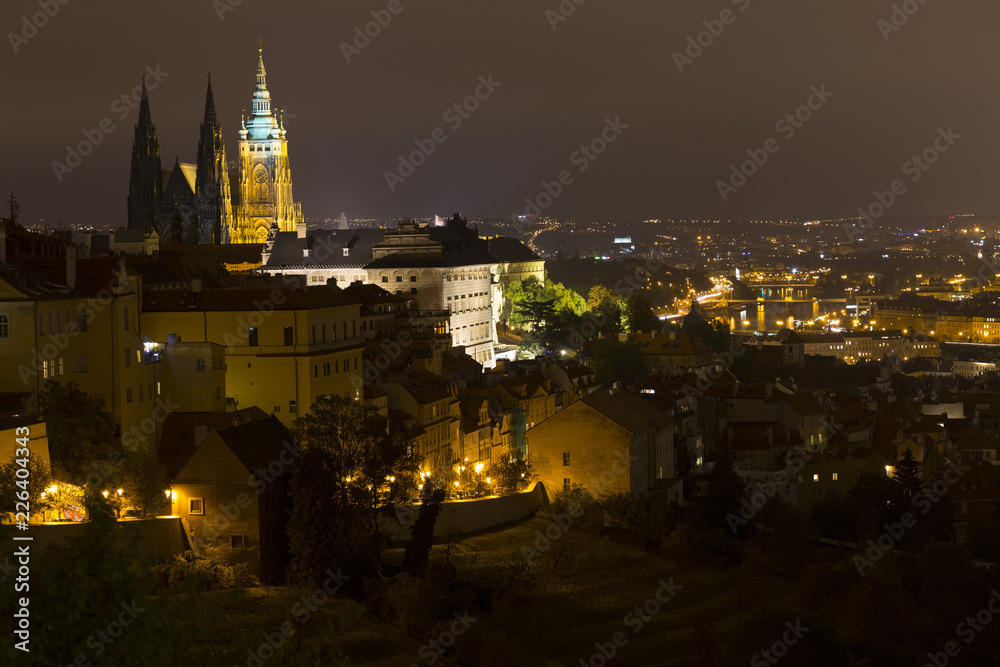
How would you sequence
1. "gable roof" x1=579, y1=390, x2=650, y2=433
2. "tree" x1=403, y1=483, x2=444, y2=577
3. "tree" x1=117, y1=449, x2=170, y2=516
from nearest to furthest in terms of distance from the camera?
"tree" x1=117, y1=449, x2=170, y2=516 < "tree" x1=403, y1=483, x2=444, y2=577 < "gable roof" x1=579, y1=390, x2=650, y2=433

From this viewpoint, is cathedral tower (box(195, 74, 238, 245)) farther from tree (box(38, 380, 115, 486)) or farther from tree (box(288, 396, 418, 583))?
tree (box(38, 380, 115, 486))

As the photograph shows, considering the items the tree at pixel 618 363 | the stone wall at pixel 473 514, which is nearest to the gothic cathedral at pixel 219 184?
the tree at pixel 618 363

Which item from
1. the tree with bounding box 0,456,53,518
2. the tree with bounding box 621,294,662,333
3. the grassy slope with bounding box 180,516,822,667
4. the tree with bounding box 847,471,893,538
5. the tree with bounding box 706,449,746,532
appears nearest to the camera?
the tree with bounding box 0,456,53,518

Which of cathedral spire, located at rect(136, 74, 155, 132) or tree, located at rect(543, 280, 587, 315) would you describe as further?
cathedral spire, located at rect(136, 74, 155, 132)

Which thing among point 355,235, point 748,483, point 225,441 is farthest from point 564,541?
point 355,235

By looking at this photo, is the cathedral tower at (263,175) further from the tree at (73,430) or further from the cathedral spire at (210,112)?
the tree at (73,430)

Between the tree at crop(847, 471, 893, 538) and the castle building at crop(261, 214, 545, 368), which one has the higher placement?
the castle building at crop(261, 214, 545, 368)

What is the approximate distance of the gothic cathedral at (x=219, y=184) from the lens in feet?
360

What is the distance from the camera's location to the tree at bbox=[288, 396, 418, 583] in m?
30.4

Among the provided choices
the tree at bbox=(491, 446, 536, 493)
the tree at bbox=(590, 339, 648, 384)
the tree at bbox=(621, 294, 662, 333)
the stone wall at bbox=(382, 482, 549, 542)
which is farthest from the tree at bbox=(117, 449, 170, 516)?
the tree at bbox=(621, 294, 662, 333)

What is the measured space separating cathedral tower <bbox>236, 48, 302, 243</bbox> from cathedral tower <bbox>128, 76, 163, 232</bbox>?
641 cm

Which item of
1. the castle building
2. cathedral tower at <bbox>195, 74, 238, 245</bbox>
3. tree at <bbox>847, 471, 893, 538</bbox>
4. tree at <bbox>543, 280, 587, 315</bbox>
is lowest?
tree at <bbox>847, 471, 893, 538</bbox>

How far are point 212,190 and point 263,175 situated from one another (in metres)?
5.13

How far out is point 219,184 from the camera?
110875mm
